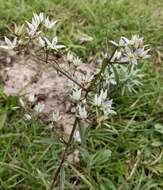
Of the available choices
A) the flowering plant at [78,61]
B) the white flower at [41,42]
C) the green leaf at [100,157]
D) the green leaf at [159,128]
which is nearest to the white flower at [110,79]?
the flowering plant at [78,61]

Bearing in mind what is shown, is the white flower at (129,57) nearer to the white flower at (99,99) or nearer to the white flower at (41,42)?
the white flower at (99,99)

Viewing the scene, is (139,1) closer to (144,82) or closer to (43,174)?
(144,82)

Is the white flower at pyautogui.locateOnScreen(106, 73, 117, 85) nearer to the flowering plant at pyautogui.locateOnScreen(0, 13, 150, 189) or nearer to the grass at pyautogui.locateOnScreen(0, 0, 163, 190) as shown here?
the flowering plant at pyautogui.locateOnScreen(0, 13, 150, 189)

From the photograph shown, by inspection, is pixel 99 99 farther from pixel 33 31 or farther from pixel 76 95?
pixel 33 31

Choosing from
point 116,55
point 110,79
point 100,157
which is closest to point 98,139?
point 100,157

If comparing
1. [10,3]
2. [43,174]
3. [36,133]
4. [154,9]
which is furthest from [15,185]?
[154,9]

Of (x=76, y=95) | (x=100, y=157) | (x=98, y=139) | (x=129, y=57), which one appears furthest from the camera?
(x=98, y=139)
